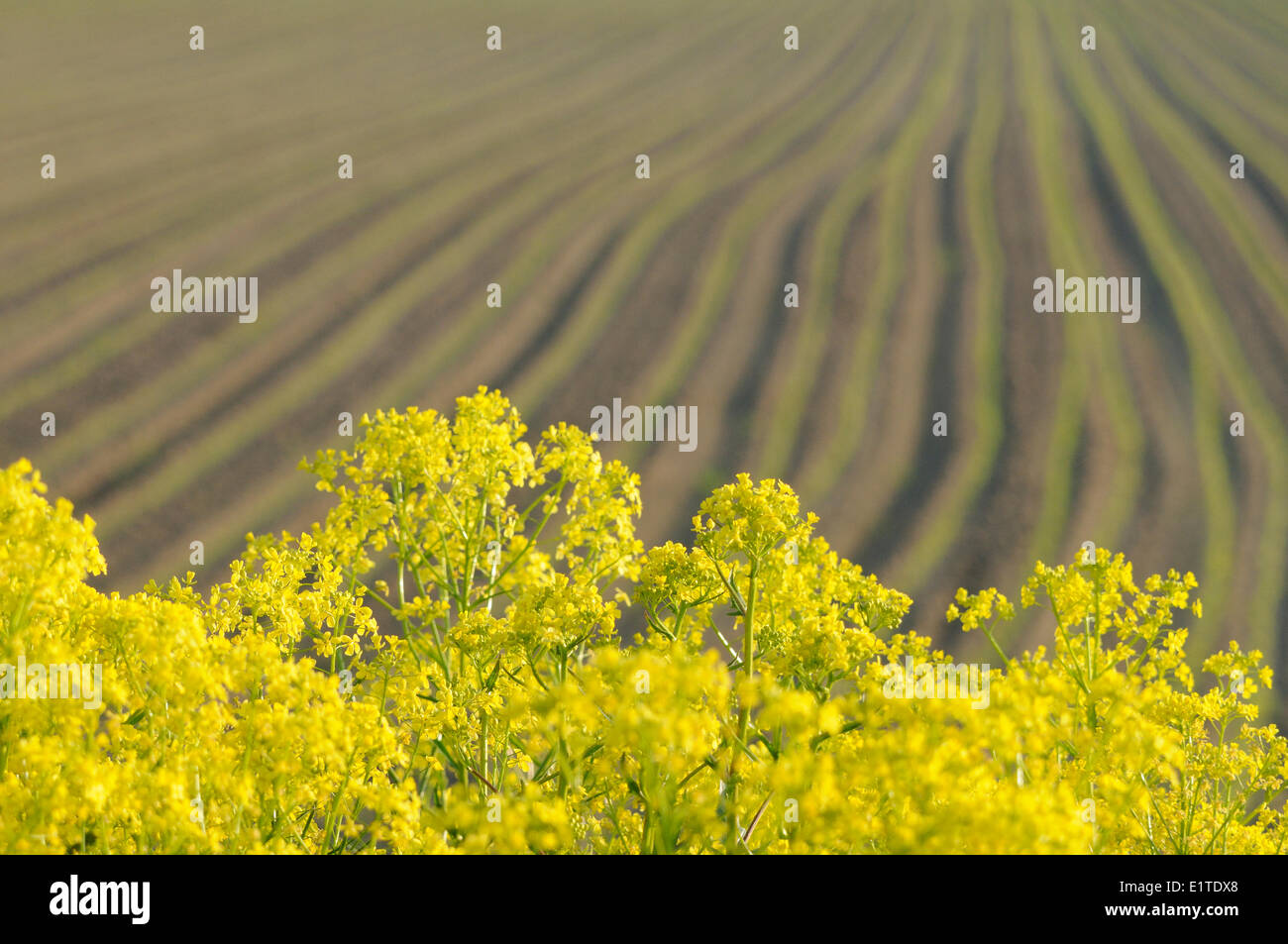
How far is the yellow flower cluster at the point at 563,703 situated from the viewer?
1.23 meters

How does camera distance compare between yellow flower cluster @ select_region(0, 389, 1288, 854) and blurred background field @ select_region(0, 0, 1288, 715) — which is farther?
blurred background field @ select_region(0, 0, 1288, 715)

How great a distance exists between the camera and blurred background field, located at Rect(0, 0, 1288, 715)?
25.0 ft

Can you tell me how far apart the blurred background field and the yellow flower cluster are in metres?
4.66

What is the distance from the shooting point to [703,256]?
10.5m

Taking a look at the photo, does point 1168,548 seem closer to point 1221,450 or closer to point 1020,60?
point 1221,450

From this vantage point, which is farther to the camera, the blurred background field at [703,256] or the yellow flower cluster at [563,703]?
the blurred background field at [703,256]

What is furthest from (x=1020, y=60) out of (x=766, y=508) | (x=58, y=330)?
(x=766, y=508)

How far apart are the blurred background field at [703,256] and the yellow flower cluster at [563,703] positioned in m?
Answer: 4.66

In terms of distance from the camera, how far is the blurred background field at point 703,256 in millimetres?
7629

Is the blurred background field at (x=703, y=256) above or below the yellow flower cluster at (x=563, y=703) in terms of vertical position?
above

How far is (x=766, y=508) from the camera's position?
1.85m

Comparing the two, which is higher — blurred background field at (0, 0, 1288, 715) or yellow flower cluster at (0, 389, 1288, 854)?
blurred background field at (0, 0, 1288, 715)

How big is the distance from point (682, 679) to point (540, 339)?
8415mm

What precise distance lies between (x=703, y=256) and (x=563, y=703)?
9732mm
